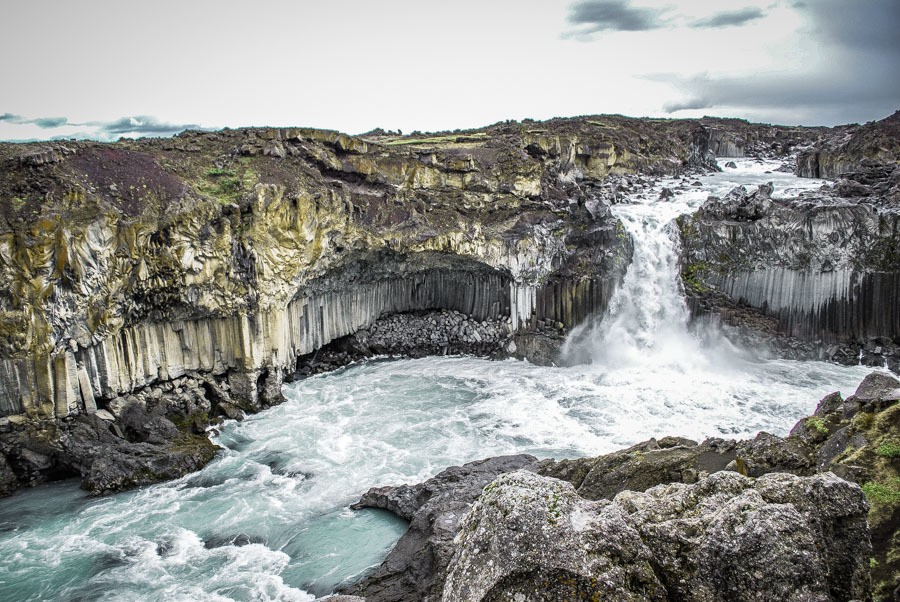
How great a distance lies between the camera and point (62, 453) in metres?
19.9

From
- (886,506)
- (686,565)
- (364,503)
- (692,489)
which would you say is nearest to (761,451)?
(886,506)

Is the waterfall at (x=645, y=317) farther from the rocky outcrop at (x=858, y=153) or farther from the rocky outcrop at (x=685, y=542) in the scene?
the rocky outcrop at (x=685, y=542)

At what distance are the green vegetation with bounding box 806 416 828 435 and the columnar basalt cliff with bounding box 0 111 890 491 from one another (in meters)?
18.7

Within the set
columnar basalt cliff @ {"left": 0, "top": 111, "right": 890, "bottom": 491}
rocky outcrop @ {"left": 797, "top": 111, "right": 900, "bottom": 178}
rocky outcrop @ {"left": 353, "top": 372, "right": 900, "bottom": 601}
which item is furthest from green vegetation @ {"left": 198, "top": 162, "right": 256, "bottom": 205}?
rocky outcrop @ {"left": 797, "top": 111, "right": 900, "bottom": 178}

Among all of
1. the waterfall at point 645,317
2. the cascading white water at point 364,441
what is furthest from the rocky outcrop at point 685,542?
the waterfall at point 645,317

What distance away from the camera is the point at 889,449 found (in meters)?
9.11

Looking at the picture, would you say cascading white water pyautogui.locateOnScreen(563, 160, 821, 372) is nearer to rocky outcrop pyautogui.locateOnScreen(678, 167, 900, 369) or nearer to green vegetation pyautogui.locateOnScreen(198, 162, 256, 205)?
rocky outcrop pyautogui.locateOnScreen(678, 167, 900, 369)

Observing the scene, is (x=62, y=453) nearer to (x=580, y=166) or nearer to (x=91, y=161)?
(x=91, y=161)

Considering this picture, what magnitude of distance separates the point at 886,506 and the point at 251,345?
22.9m

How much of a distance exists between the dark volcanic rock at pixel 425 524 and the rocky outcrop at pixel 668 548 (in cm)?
516

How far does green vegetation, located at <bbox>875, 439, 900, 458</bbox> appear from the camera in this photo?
29.5 ft

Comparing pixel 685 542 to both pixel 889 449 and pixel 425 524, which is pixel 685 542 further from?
pixel 425 524

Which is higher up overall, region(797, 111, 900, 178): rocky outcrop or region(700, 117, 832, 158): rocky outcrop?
region(700, 117, 832, 158): rocky outcrop

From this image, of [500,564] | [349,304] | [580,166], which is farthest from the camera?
[580,166]
